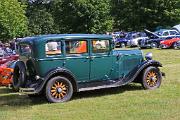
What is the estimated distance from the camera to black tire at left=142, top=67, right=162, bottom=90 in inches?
520

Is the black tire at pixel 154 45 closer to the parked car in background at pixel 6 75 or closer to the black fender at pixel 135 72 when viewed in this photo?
the parked car in background at pixel 6 75

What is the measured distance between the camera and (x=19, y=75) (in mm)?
12539

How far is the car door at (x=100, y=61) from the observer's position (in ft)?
40.8

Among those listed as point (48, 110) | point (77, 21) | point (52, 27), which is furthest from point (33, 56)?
point (52, 27)

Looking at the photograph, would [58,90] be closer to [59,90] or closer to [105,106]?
[59,90]

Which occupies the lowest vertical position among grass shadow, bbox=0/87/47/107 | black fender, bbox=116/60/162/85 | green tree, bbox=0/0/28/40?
grass shadow, bbox=0/87/47/107

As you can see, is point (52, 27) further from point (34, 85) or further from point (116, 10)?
point (34, 85)

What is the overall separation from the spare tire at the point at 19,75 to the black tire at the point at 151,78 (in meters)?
3.54

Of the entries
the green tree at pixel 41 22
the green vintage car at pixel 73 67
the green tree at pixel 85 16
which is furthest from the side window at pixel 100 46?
the green tree at pixel 41 22

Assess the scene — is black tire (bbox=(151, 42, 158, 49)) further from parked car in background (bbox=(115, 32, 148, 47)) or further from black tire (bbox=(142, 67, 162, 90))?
black tire (bbox=(142, 67, 162, 90))

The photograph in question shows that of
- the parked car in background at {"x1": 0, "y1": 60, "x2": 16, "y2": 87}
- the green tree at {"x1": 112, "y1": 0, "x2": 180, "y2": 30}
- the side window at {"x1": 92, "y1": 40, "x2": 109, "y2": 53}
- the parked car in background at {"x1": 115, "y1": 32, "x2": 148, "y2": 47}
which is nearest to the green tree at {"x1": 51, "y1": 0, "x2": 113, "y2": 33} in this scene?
the parked car in background at {"x1": 115, "y1": 32, "x2": 148, "y2": 47}

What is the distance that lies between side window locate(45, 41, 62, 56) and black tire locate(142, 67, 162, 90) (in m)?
2.82

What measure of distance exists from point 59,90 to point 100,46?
1864 millimetres

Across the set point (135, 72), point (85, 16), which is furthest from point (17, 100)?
point (85, 16)
